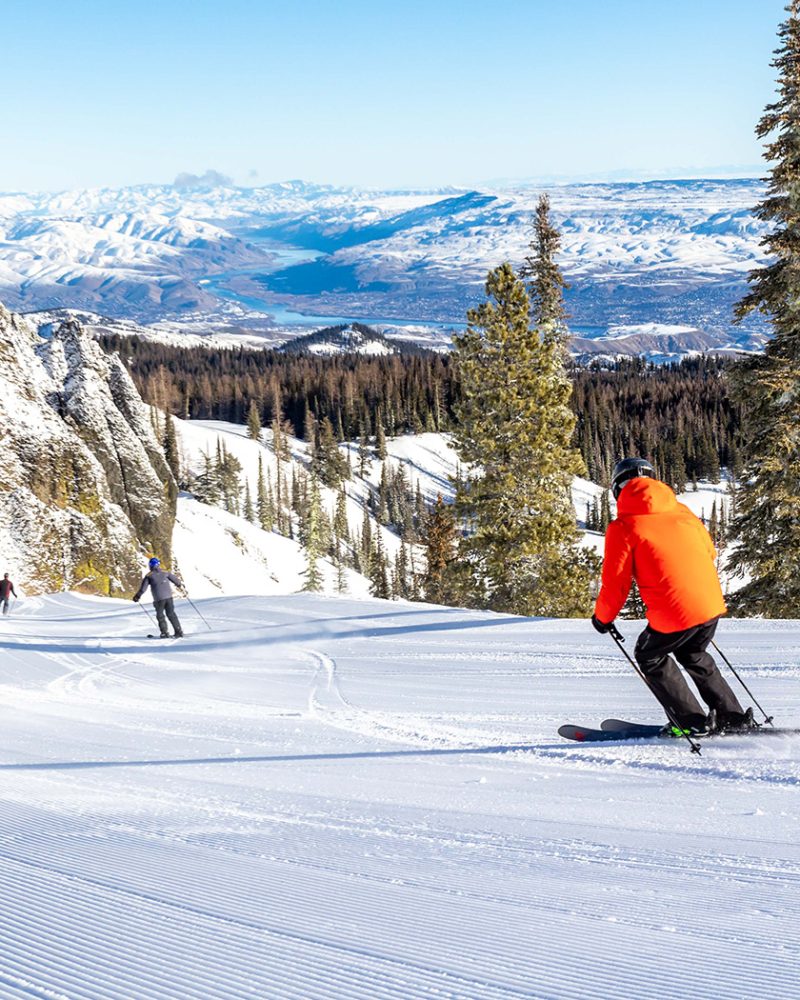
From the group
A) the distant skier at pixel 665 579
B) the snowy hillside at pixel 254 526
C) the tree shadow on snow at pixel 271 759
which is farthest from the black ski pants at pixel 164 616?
the distant skier at pixel 665 579

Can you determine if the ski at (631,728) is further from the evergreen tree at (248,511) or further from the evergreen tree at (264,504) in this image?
the evergreen tree at (248,511)

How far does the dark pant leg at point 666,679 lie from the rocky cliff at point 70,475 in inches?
1010

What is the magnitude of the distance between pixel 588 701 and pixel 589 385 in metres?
151

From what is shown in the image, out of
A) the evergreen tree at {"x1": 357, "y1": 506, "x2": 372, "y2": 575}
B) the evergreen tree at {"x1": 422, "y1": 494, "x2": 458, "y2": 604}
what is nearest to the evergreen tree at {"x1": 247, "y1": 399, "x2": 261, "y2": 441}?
the evergreen tree at {"x1": 357, "y1": 506, "x2": 372, "y2": 575}

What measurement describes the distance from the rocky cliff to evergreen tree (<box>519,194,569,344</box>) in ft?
60.1

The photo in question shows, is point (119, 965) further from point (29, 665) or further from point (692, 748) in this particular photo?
point (29, 665)

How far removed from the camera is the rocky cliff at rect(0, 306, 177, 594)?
92.4 feet

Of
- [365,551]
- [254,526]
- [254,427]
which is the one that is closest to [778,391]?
[254,526]

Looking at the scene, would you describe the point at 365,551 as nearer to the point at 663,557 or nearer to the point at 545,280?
the point at 545,280

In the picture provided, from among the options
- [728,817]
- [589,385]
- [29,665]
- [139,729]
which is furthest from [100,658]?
[589,385]

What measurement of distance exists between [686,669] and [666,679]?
17cm

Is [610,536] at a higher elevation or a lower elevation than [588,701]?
higher

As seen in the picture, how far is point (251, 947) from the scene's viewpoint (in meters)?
3.34

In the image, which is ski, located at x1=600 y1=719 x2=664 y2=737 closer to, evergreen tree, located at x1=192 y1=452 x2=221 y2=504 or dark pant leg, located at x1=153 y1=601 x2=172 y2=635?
dark pant leg, located at x1=153 y1=601 x2=172 y2=635
